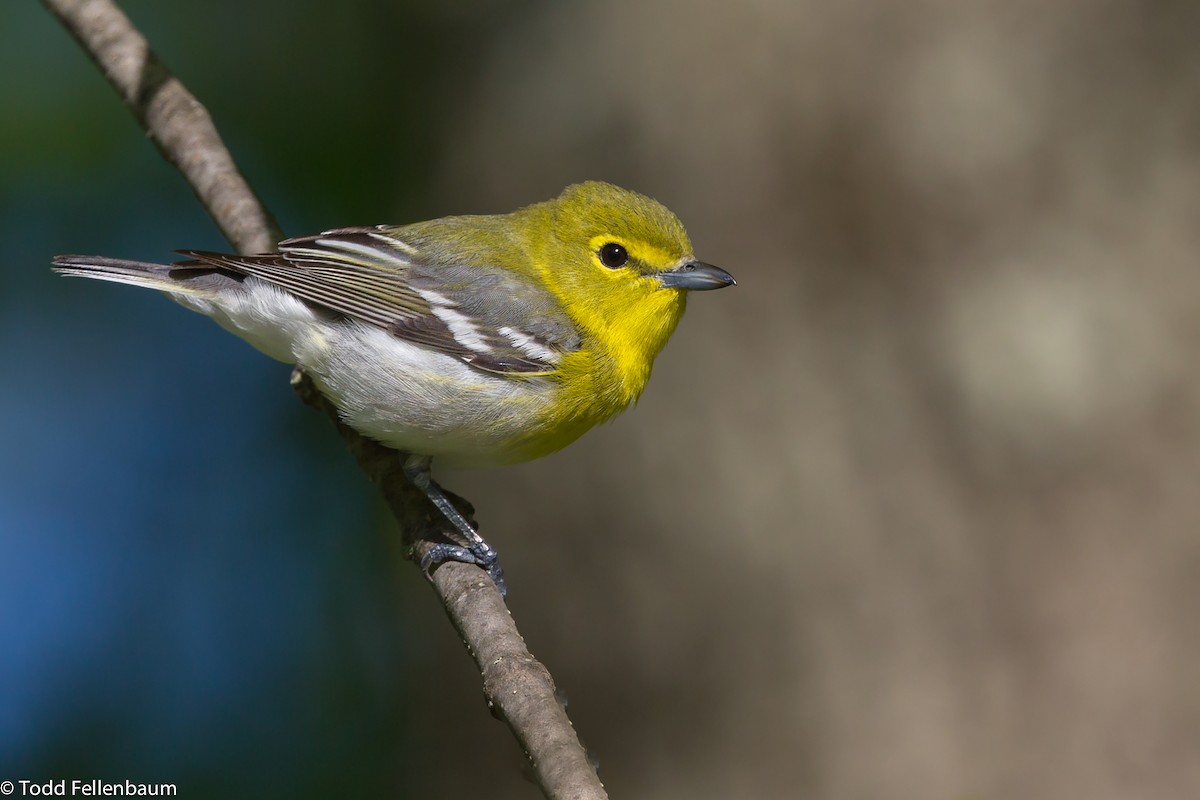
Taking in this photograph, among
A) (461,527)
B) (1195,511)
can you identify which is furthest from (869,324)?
(461,527)

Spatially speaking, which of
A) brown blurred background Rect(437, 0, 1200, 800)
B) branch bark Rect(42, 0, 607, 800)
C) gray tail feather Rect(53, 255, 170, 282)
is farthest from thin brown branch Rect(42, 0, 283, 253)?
brown blurred background Rect(437, 0, 1200, 800)

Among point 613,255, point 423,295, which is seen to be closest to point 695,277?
point 613,255

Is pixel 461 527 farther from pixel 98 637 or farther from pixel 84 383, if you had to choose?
pixel 84 383

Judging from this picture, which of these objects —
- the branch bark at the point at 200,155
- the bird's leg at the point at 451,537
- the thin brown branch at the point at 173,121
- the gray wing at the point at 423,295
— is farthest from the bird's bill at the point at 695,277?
the thin brown branch at the point at 173,121

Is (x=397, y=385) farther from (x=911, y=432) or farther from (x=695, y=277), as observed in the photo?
(x=911, y=432)

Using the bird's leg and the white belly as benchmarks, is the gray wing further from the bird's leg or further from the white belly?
the bird's leg

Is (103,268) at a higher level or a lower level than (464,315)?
higher
